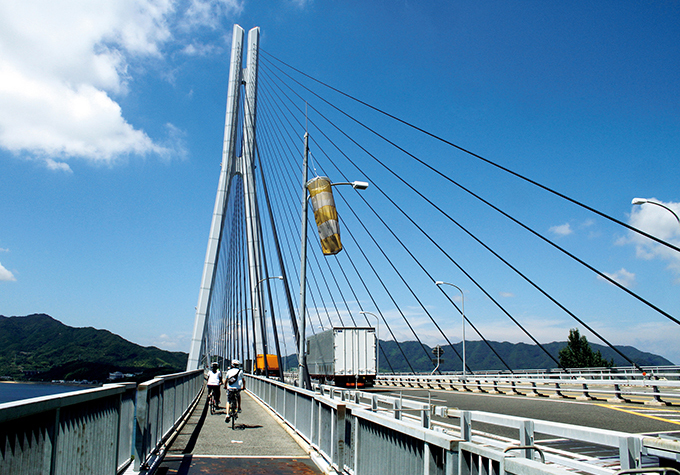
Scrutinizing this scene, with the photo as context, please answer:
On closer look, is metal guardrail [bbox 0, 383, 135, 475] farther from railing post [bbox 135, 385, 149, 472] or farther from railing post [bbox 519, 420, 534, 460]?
railing post [bbox 519, 420, 534, 460]

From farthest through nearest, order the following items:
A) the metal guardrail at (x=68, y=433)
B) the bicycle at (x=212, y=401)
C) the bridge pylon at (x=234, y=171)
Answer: the bridge pylon at (x=234, y=171), the bicycle at (x=212, y=401), the metal guardrail at (x=68, y=433)

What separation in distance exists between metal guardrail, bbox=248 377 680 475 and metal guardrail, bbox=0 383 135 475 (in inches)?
115

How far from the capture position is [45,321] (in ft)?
615

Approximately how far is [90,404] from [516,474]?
4.08 m

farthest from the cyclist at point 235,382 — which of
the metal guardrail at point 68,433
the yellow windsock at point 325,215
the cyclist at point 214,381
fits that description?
the metal guardrail at point 68,433

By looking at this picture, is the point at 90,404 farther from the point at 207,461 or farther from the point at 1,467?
the point at 207,461

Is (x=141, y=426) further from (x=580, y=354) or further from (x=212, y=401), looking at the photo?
(x=580, y=354)

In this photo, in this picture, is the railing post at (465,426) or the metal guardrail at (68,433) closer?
the metal guardrail at (68,433)

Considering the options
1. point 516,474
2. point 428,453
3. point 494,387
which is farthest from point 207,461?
point 494,387

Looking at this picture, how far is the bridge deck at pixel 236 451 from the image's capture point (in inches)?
329

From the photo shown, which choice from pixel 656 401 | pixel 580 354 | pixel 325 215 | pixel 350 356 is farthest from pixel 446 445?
pixel 580 354

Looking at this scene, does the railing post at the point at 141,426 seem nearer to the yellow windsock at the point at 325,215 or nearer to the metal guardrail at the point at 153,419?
the metal guardrail at the point at 153,419

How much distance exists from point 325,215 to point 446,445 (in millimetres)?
11592

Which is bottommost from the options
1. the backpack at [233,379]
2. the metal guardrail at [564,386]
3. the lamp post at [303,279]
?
the metal guardrail at [564,386]
